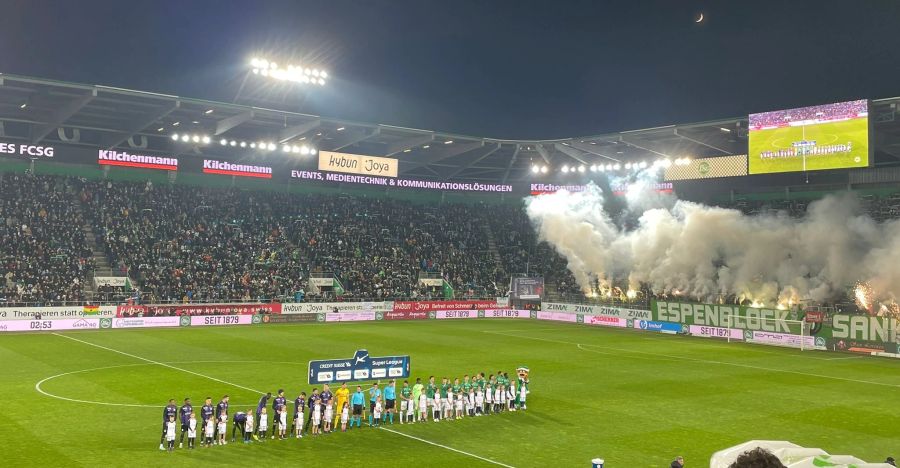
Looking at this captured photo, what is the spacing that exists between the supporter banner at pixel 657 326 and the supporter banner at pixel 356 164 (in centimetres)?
2492

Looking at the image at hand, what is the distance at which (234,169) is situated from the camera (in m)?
62.3

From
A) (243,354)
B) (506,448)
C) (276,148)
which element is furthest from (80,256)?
(506,448)

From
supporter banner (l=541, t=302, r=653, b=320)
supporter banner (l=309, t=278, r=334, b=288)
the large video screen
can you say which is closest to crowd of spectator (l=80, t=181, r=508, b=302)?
supporter banner (l=309, t=278, r=334, b=288)

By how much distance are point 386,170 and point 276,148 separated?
972cm

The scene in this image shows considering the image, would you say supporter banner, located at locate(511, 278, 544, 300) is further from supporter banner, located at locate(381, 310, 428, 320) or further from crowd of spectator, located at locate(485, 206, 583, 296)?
supporter banner, located at locate(381, 310, 428, 320)

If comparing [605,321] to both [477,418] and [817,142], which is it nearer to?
[817,142]

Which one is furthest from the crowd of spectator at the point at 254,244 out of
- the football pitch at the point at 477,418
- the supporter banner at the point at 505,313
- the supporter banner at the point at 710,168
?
the football pitch at the point at 477,418

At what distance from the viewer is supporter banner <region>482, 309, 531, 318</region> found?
6406 centimetres

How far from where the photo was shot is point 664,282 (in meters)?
61.2

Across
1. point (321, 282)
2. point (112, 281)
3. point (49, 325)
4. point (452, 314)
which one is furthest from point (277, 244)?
point (49, 325)

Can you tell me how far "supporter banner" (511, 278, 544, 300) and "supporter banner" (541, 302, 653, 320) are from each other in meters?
1.24

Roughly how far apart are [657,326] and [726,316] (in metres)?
5.97

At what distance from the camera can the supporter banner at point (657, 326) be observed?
172ft

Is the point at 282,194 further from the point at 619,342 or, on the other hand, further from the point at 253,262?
the point at 619,342
